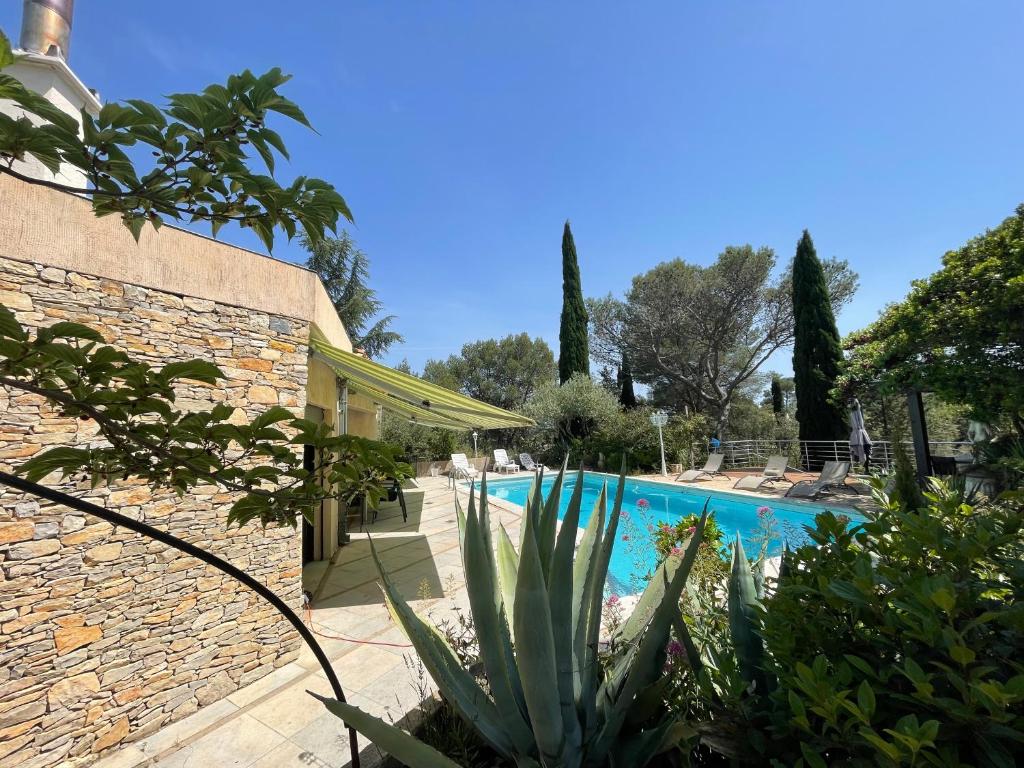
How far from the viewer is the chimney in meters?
8.30

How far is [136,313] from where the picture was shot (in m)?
4.94

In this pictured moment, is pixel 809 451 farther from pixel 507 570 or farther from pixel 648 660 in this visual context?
pixel 648 660

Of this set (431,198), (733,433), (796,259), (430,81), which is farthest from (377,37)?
(733,433)

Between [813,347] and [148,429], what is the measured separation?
28.6 m

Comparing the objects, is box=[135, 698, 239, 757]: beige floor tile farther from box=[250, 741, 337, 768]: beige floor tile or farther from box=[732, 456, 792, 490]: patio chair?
box=[732, 456, 792, 490]: patio chair

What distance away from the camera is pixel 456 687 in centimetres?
226

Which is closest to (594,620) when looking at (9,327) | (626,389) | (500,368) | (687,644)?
(687,644)

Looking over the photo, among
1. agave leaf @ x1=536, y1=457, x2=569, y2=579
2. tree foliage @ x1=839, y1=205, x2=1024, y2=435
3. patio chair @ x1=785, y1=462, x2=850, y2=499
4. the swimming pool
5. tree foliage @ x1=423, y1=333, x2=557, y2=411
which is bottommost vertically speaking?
the swimming pool

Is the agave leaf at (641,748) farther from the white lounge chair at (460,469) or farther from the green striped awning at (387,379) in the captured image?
the white lounge chair at (460,469)

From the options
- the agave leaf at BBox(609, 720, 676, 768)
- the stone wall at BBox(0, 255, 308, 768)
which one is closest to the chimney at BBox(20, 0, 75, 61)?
the stone wall at BBox(0, 255, 308, 768)

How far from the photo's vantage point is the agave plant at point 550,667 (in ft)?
6.31

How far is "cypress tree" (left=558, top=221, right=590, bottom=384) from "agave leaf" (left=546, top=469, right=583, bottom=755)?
95.8 feet

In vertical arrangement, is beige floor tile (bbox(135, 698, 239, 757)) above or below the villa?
below

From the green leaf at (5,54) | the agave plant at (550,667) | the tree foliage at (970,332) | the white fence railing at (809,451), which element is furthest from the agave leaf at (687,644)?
the white fence railing at (809,451)
